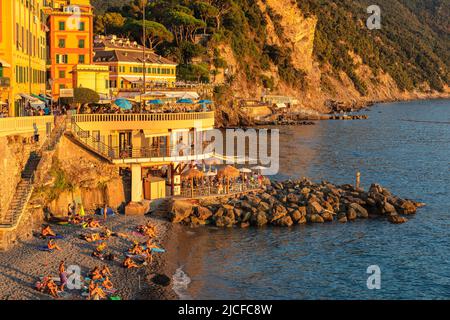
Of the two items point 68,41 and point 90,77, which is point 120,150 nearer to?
point 90,77

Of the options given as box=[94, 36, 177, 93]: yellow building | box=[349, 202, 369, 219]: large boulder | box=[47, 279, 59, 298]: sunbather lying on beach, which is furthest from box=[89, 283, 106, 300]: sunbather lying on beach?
box=[94, 36, 177, 93]: yellow building

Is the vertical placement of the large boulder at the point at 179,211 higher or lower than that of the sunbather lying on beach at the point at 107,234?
higher

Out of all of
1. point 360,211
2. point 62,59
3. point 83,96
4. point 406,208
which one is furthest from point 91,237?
point 62,59

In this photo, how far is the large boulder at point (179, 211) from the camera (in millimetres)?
45009

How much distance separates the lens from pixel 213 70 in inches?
5566

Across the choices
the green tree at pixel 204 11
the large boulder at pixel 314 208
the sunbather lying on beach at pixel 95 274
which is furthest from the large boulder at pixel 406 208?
the green tree at pixel 204 11

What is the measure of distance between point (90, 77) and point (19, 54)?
1818 cm

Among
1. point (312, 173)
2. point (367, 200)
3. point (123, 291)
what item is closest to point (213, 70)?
point (312, 173)

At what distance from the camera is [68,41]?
64.1m

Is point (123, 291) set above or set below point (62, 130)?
below

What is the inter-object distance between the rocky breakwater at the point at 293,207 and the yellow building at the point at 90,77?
20736 mm

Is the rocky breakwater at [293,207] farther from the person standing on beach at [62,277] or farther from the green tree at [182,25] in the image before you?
the green tree at [182,25]

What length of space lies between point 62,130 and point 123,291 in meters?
16.1

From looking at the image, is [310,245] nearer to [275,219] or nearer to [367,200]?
[275,219]
